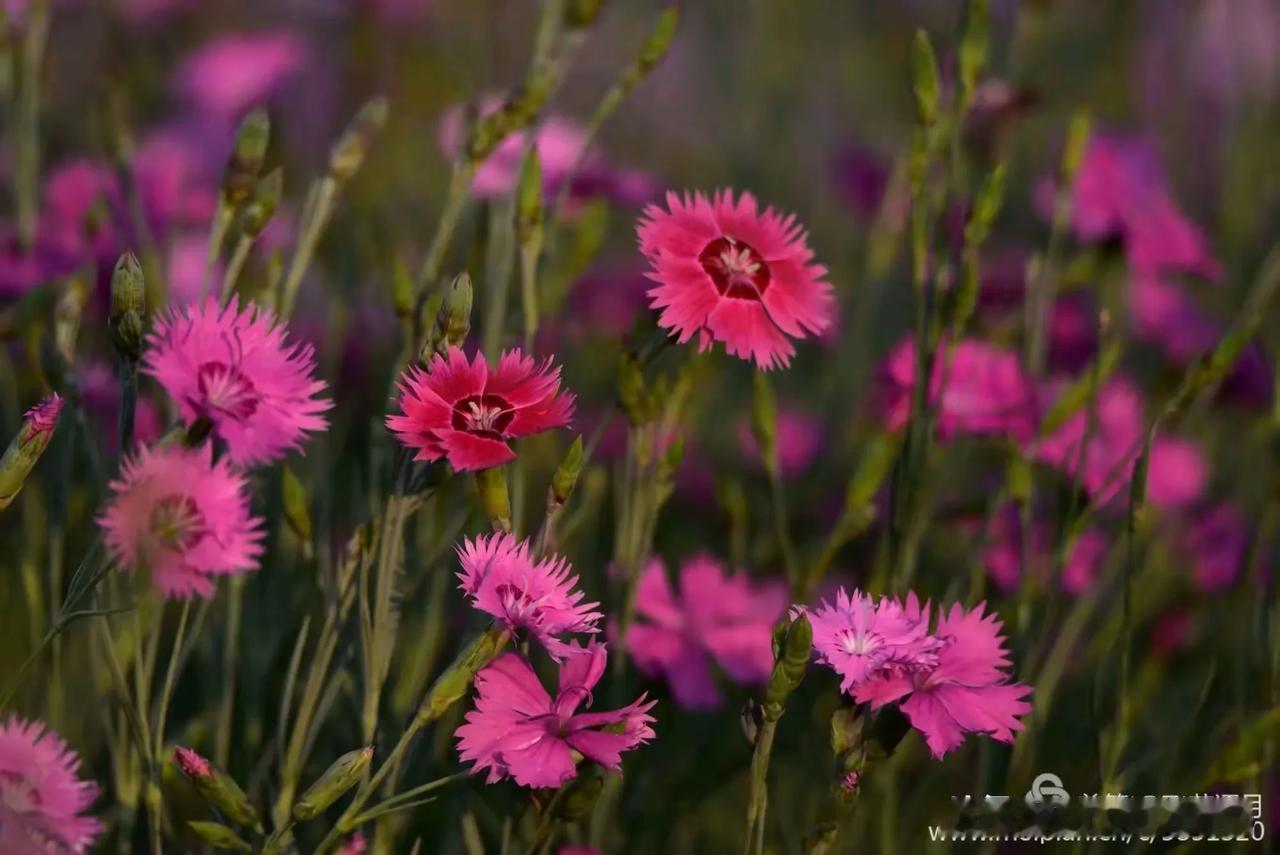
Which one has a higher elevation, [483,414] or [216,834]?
[483,414]

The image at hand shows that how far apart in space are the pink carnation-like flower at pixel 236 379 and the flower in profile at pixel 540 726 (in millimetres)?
158

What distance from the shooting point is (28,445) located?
2.24 feet

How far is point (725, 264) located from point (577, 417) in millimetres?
685

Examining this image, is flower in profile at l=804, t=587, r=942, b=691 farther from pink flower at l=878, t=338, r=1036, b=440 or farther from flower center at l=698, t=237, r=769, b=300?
pink flower at l=878, t=338, r=1036, b=440

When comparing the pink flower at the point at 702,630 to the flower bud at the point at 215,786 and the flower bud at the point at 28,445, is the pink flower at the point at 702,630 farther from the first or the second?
the flower bud at the point at 28,445

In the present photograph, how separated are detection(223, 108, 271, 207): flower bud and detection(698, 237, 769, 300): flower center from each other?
0.94 ft

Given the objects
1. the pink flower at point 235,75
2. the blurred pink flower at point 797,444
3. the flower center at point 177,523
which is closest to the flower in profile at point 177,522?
the flower center at point 177,523

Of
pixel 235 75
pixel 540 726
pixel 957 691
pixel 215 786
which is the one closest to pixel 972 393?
pixel 957 691

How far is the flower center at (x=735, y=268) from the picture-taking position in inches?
30.9

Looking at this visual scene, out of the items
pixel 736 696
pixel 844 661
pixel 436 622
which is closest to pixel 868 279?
pixel 736 696

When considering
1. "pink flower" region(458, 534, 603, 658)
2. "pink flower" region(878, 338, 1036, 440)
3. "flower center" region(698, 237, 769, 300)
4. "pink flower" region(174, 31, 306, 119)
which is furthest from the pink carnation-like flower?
"pink flower" region(174, 31, 306, 119)

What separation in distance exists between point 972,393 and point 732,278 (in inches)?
16.7

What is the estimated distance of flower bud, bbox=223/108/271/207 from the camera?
2.83 feet

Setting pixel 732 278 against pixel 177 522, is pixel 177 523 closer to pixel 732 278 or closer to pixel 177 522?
pixel 177 522
